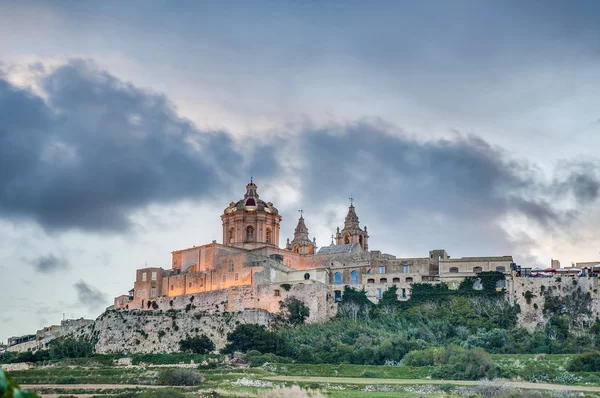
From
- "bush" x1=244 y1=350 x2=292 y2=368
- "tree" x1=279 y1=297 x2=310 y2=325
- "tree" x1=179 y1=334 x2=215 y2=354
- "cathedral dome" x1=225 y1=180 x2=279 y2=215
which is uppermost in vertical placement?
"cathedral dome" x1=225 y1=180 x2=279 y2=215

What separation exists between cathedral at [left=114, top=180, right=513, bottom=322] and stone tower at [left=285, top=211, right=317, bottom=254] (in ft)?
34.7

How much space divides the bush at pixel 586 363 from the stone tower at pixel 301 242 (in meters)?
46.3

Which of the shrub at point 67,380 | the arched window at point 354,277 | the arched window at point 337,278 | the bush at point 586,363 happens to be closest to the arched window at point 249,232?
the arched window at point 337,278

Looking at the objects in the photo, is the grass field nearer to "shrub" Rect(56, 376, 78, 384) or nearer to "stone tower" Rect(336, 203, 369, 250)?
"shrub" Rect(56, 376, 78, 384)

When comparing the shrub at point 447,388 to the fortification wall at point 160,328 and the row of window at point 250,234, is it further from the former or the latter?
the row of window at point 250,234

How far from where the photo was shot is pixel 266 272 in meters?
72.3

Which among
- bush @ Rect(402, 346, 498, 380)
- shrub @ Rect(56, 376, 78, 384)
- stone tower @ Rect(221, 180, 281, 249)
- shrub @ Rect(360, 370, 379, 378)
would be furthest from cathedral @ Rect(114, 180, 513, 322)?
shrub @ Rect(56, 376, 78, 384)

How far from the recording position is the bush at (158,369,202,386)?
46.4 metres

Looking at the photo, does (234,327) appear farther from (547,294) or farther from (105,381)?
(547,294)

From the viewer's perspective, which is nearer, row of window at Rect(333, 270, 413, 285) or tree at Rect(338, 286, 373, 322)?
tree at Rect(338, 286, 373, 322)

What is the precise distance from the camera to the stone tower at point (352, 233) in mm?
92750

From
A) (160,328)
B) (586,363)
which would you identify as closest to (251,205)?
(160,328)

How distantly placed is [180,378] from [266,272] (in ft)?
85.9

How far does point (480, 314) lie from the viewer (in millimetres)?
67125
